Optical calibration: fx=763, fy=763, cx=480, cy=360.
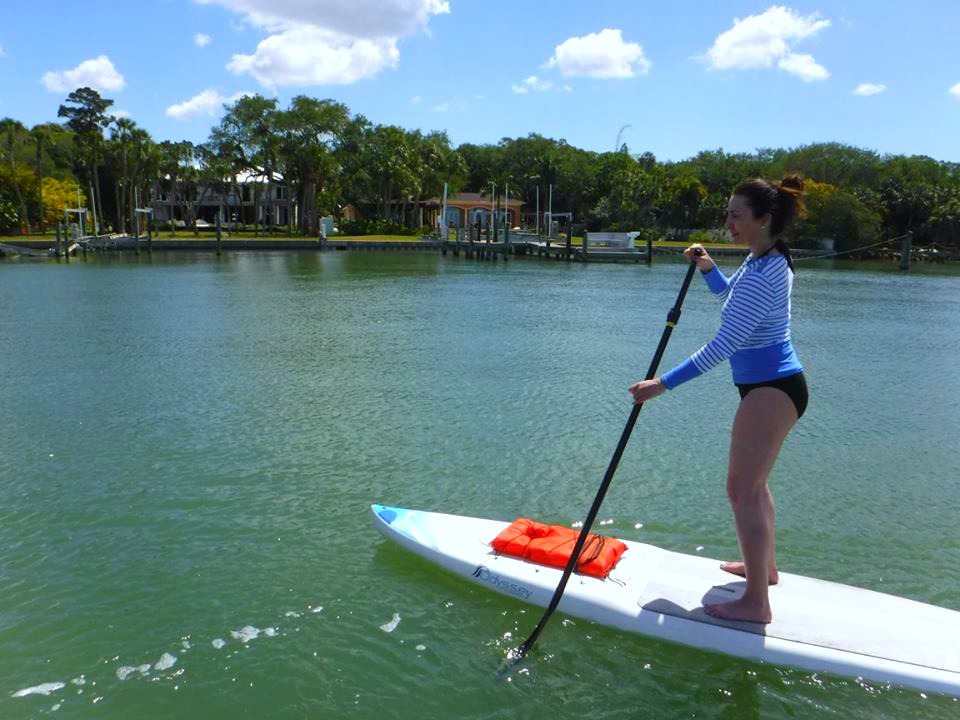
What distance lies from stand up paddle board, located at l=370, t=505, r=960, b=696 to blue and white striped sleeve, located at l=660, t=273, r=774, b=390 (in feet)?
5.45

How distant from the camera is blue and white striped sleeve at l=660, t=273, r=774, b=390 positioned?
3.99m

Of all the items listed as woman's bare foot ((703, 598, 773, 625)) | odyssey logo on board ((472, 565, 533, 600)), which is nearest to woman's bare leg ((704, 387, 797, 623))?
woman's bare foot ((703, 598, 773, 625))

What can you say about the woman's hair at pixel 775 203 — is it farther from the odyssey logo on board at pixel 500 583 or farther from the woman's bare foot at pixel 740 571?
the odyssey logo on board at pixel 500 583

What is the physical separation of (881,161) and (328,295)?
83.4m

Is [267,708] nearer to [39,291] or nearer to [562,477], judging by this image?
[562,477]

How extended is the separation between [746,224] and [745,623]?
236 cm

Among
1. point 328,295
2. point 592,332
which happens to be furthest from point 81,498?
point 328,295

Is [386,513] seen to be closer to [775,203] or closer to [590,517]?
[590,517]

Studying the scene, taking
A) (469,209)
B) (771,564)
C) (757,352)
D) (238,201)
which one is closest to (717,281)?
(757,352)

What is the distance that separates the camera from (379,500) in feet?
24.8

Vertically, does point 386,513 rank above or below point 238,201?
below

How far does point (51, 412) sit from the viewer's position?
10836 millimetres

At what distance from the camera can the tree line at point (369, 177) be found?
239 feet

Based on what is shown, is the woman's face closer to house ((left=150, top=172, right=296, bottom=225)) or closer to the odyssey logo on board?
the odyssey logo on board
